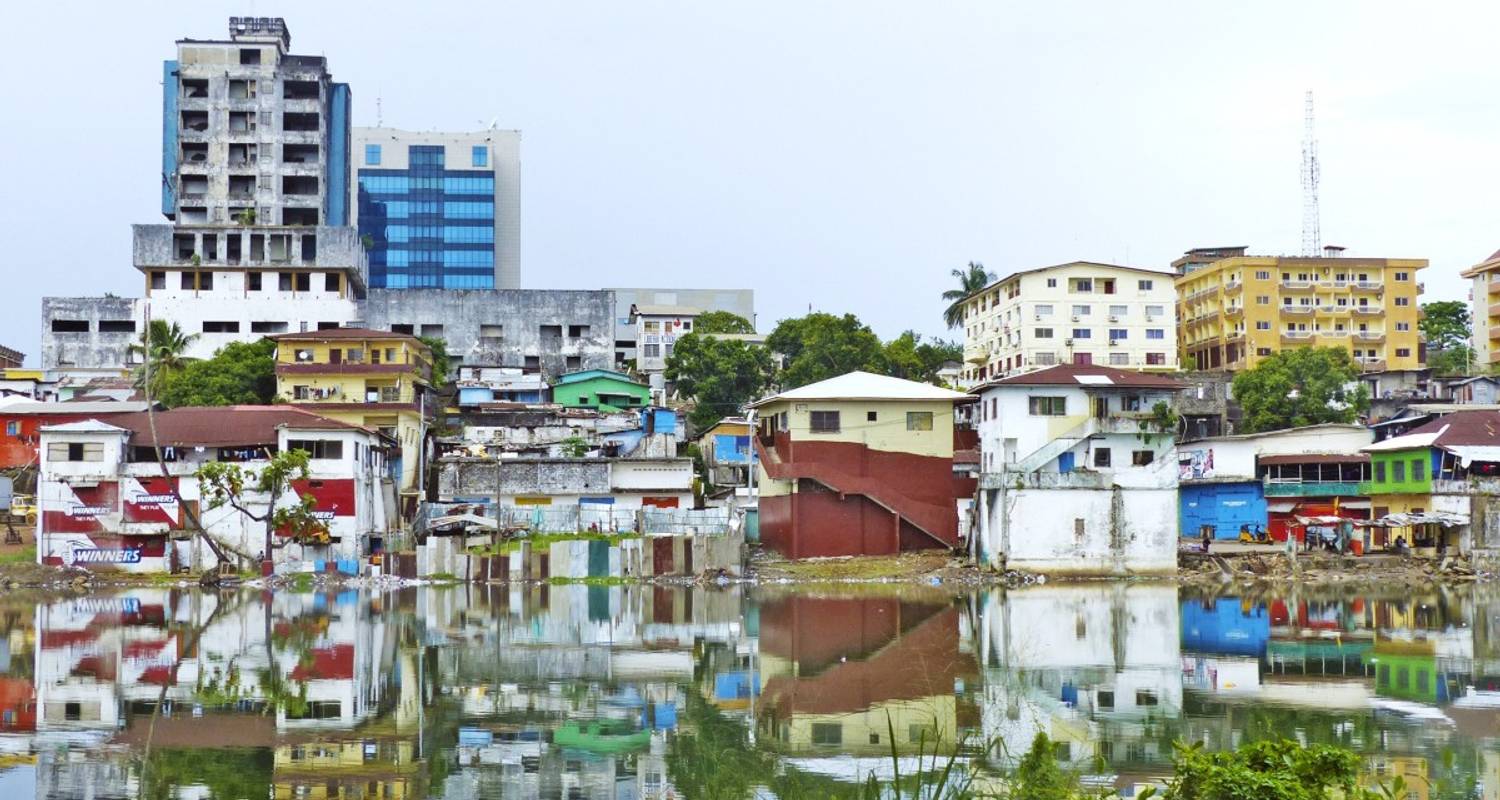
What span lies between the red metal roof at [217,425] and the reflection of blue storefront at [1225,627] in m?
28.7

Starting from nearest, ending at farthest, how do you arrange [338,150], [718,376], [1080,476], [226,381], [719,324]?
[1080,476]
[226,381]
[718,376]
[719,324]
[338,150]

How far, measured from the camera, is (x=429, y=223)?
122m

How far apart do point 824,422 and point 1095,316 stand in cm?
2919

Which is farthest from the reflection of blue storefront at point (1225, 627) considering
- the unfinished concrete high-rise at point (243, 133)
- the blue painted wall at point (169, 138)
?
the blue painted wall at point (169, 138)

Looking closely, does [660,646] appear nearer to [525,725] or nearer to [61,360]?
[525,725]

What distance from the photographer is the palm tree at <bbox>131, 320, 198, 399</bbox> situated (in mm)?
67438

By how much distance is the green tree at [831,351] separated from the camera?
74.6 metres

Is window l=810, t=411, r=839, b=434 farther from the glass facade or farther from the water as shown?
the glass facade

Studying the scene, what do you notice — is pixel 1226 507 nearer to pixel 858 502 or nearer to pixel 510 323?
pixel 858 502

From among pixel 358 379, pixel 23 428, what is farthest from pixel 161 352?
pixel 358 379

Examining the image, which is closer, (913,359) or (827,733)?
(827,733)

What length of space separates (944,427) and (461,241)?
72880 millimetres

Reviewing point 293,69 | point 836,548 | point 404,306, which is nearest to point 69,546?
point 836,548

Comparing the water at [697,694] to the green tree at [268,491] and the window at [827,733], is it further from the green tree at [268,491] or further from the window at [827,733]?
the green tree at [268,491]
